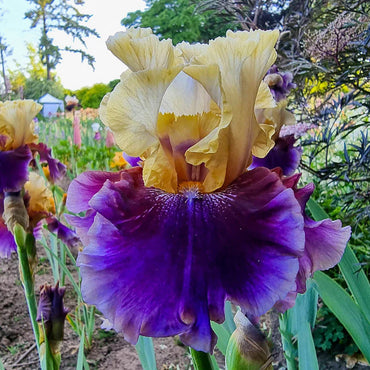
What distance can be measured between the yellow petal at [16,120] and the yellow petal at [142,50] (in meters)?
0.80

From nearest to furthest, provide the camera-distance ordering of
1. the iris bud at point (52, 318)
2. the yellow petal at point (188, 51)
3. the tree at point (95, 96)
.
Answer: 1. the yellow petal at point (188, 51)
2. the iris bud at point (52, 318)
3. the tree at point (95, 96)

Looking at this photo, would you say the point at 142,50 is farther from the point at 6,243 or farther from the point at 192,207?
the point at 6,243

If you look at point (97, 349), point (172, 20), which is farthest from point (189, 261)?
point (172, 20)

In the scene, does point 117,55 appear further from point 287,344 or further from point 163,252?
point 287,344

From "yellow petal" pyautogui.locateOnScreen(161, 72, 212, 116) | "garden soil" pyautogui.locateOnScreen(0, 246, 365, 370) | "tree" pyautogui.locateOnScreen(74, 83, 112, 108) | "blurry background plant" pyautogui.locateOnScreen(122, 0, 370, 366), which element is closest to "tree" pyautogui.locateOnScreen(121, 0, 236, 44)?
"tree" pyautogui.locateOnScreen(74, 83, 112, 108)

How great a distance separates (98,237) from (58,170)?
3.94 ft

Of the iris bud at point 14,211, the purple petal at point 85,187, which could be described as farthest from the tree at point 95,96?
the purple petal at point 85,187

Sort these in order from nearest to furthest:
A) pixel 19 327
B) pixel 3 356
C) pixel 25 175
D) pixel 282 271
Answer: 1. pixel 282 271
2. pixel 25 175
3. pixel 3 356
4. pixel 19 327

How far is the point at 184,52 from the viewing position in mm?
489

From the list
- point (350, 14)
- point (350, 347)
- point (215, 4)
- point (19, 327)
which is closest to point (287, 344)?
point (350, 347)

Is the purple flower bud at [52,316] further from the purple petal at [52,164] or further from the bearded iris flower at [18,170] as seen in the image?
the purple petal at [52,164]

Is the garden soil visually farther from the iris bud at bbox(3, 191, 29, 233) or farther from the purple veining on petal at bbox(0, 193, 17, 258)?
the iris bud at bbox(3, 191, 29, 233)

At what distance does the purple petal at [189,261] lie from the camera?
0.38 meters

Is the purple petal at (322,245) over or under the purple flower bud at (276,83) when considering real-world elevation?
under
